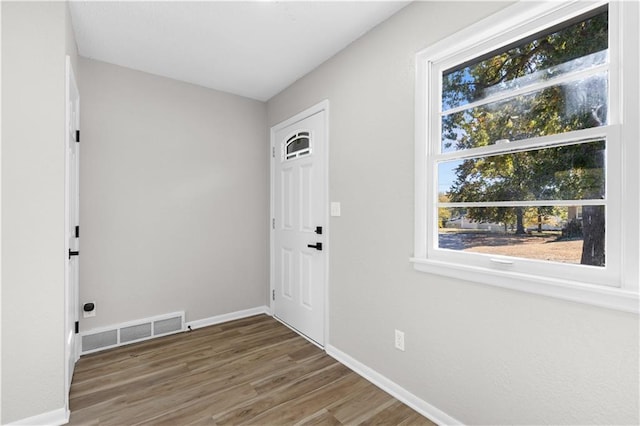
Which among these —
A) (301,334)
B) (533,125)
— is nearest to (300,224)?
(301,334)

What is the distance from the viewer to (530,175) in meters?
1.47

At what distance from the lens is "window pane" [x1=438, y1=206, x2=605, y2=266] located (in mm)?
1285

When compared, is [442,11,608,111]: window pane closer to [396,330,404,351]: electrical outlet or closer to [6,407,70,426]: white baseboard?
[396,330,404,351]: electrical outlet

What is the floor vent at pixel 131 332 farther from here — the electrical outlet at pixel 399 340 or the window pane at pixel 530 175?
the window pane at pixel 530 175

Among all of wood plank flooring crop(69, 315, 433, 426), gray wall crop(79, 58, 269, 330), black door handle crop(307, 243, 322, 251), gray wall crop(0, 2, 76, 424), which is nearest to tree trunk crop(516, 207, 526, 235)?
wood plank flooring crop(69, 315, 433, 426)

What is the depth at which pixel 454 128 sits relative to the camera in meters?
1.78

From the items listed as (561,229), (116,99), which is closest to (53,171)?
(116,99)

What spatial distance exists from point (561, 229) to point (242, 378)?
2.15 metres

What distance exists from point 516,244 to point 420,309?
2.17ft

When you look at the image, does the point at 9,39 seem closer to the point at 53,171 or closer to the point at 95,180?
the point at 53,171

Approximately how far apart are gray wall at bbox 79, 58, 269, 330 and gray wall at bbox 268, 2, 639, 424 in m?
1.06

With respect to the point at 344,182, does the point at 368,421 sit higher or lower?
lower

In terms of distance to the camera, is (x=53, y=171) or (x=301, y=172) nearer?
(x=53, y=171)

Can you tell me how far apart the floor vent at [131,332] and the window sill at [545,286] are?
2.45 meters
